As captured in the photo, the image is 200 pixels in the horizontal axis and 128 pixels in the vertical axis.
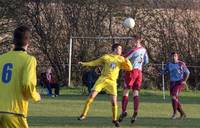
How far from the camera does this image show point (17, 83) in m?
7.58

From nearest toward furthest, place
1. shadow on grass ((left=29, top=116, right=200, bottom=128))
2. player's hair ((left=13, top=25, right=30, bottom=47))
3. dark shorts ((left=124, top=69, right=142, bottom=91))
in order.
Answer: player's hair ((left=13, top=25, right=30, bottom=47)), shadow on grass ((left=29, top=116, right=200, bottom=128)), dark shorts ((left=124, top=69, right=142, bottom=91))

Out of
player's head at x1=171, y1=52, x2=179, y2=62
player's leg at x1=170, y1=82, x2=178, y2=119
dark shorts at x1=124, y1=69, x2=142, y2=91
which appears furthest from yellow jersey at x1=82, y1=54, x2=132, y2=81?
player's head at x1=171, y1=52, x2=179, y2=62

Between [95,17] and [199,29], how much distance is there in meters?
6.02

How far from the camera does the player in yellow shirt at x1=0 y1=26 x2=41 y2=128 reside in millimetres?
7488

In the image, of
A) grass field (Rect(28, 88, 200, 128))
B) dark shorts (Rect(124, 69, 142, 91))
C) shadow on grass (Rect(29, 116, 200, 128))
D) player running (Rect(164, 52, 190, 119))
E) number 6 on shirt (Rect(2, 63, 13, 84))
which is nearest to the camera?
number 6 on shirt (Rect(2, 63, 13, 84))

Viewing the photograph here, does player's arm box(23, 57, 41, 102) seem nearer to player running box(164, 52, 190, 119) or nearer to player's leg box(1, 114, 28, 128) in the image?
player's leg box(1, 114, 28, 128)

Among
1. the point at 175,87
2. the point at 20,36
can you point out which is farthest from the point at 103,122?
the point at 20,36

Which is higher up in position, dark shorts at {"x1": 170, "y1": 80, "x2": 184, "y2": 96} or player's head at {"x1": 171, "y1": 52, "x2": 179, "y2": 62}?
player's head at {"x1": 171, "y1": 52, "x2": 179, "y2": 62}

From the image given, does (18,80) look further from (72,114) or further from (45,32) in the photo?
(45,32)

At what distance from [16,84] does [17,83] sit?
0.02 meters

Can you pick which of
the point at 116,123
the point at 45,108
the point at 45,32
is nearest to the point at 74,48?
the point at 45,32

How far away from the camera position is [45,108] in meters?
19.8

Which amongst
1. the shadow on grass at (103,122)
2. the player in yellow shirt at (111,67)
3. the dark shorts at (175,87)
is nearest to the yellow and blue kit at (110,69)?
the player in yellow shirt at (111,67)

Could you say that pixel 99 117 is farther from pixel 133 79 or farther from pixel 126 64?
pixel 126 64
